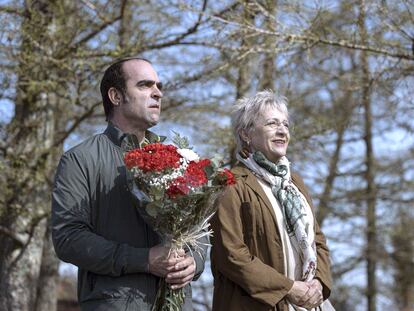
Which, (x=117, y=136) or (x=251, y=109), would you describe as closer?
(x=117, y=136)

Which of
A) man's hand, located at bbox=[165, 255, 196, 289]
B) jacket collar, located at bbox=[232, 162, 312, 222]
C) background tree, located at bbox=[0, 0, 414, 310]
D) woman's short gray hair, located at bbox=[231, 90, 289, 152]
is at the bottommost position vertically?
man's hand, located at bbox=[165, 255, 196, 289]

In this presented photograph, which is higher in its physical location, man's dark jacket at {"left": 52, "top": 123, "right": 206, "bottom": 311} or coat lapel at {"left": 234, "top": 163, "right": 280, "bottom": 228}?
coat lapel at {"left": 234, "top": 163, "right": 280, "bottom": 228}

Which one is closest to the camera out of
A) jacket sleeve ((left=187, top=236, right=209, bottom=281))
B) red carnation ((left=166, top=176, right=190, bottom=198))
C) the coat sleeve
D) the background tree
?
red carnation ((left=166, top=176, right=190, bottom=198))

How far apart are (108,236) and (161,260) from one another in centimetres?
28

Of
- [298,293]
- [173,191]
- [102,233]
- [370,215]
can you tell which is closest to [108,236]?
[102,233]

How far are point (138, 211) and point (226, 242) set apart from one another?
0.86 metres

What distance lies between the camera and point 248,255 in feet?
13.2

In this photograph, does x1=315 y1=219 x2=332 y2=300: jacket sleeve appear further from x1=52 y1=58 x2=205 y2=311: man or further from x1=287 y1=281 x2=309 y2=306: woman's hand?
x1=52 y1=58 x2=205 y2=311: man

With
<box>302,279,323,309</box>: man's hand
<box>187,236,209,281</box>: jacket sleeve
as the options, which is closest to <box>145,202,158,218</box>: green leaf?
<box>187,236,209,281</box>: jacket sleeve

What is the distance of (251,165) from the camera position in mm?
4363

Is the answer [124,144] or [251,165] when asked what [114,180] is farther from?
[251,165]

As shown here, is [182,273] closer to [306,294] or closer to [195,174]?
[195,174]

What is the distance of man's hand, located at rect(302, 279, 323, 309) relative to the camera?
4055 millimetres

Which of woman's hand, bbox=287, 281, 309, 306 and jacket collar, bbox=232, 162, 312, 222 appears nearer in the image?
woman's hand, bbox=287, 281, 309, 306
